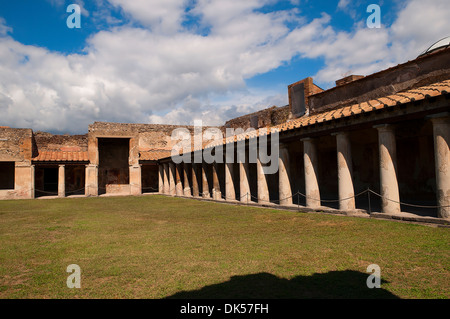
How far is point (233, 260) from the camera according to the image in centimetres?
477

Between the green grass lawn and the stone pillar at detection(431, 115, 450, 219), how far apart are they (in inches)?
32.1

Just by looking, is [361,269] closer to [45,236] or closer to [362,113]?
[362,113]

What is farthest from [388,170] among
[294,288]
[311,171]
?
[294,288]

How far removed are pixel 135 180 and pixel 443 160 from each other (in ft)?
74.2

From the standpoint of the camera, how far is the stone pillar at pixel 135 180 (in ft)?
83.0

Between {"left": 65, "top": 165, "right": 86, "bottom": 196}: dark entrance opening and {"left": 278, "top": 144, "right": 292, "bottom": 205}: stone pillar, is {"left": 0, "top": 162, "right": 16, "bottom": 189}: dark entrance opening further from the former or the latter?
{"left": 278, "top": 144, "right": 292, "bottom": 205}: stone pillar

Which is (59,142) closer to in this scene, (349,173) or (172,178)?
(172,178)

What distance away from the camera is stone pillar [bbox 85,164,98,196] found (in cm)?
2391

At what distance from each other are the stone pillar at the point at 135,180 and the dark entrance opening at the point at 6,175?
31.7 feet

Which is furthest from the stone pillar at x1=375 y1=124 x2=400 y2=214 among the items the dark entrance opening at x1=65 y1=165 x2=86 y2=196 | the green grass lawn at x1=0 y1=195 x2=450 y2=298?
the dark entrance opening at x1=65 y1=165 x2=86 y2=196
